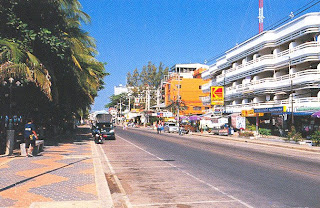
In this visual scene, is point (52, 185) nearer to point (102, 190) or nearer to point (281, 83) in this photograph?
point (102, 190)

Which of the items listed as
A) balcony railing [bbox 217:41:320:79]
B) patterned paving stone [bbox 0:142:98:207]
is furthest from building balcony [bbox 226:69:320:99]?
patterned paving stone [bbox 0:142:98:207]

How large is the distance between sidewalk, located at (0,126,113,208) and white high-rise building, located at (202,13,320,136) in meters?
27.8

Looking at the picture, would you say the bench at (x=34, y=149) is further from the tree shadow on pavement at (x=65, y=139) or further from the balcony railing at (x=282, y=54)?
the balcony railing at (x=282, y=54)

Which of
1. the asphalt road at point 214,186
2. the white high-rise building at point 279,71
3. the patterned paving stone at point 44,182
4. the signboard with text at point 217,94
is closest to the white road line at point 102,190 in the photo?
the patterned paving stone at point 44,182

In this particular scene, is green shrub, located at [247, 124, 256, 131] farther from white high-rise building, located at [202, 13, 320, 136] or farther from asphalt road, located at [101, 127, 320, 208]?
asphalt road, located at [101, 127, 320, 208]

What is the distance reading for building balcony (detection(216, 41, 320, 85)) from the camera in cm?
3594

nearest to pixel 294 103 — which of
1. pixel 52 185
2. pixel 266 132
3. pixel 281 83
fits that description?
pixel 281 83

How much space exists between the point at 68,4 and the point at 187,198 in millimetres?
17609

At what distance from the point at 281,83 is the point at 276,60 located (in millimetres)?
3710

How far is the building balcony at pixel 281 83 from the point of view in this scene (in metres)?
35.6

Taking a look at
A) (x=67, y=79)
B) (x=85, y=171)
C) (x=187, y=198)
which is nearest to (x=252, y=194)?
(x=187, y=198)

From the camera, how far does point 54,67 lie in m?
23.1

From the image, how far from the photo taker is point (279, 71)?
145ft

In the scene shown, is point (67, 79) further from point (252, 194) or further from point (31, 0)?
point (252, 194)
